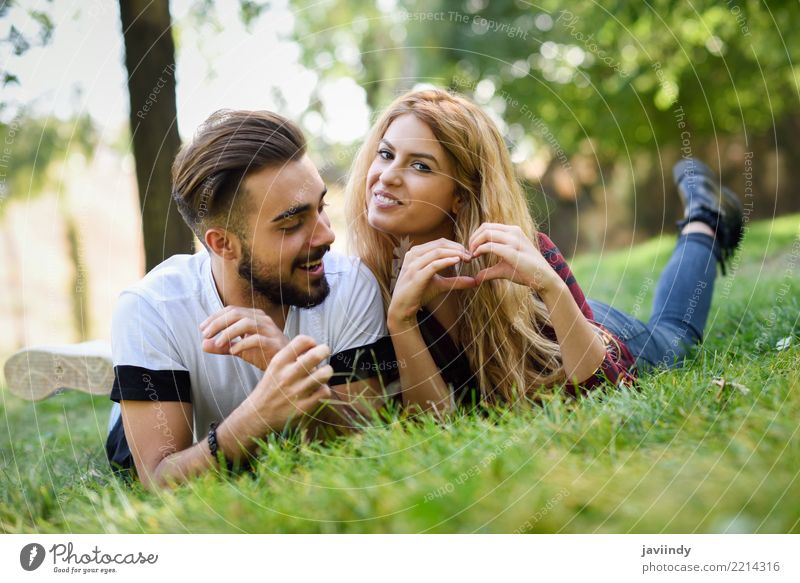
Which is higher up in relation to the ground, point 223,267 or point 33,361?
point 223,267

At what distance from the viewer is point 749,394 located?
188cm

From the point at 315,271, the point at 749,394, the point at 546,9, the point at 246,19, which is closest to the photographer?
the point at 749,394

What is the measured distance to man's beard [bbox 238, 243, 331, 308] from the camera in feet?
7.17

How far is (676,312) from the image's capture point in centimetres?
329

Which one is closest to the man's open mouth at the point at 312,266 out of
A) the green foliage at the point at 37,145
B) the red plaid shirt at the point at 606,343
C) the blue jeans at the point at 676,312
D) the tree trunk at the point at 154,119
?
the red plaid shirt at the point at 606,343

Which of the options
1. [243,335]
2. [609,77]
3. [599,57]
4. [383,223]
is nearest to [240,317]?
[243,335]

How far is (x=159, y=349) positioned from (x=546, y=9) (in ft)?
18.0

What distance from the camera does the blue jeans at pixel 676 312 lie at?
9.93ft

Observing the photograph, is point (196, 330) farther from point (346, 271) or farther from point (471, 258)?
point (471, 258)

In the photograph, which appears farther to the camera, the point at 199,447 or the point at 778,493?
the point at 199,447

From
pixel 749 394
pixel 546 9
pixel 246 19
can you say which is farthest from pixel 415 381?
pixel 546 9

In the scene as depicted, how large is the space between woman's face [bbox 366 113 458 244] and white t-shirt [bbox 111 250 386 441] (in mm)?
192

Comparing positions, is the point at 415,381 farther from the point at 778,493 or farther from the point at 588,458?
the point at 778,493

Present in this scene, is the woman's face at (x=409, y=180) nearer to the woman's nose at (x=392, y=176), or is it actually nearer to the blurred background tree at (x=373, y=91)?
the woman's nose at (x=392, y=176)
